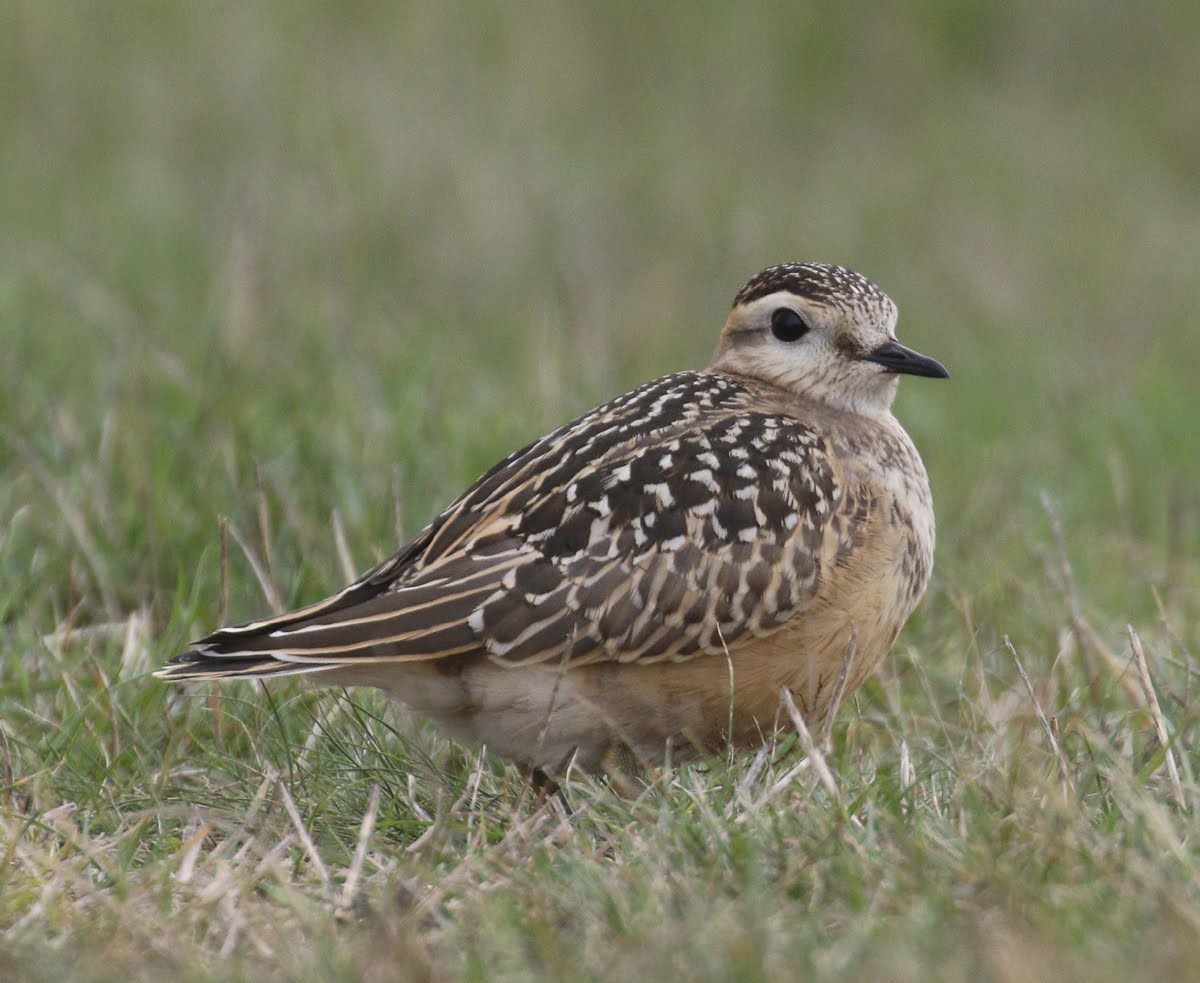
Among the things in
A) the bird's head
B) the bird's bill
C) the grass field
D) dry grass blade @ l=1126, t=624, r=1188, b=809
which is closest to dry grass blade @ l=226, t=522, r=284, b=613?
the grass field

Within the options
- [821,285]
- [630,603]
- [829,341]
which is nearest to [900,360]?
[829,341]

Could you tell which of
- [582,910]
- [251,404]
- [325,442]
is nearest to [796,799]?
[582,910]

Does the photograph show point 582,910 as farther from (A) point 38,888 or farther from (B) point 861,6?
(B) point 861,6

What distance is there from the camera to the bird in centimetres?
527

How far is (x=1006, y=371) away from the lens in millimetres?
11445

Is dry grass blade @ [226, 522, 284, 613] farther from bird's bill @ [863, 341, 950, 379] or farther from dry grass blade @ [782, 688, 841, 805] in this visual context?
bird's bill @ [863, 341, 950, 379]

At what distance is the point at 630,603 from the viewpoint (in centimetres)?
531

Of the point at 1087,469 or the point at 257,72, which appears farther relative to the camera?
the point at 257,72

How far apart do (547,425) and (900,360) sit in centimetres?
221

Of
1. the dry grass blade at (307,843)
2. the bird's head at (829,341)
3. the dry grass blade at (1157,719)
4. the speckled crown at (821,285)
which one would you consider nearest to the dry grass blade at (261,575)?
the dry grass blade at (307,843)

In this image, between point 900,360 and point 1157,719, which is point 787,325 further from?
point 1157,719

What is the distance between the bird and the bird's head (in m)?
0.50

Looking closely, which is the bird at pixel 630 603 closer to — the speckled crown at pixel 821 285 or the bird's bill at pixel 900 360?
the bird's bill at pixel 900 360

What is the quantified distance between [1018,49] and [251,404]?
10.4m
